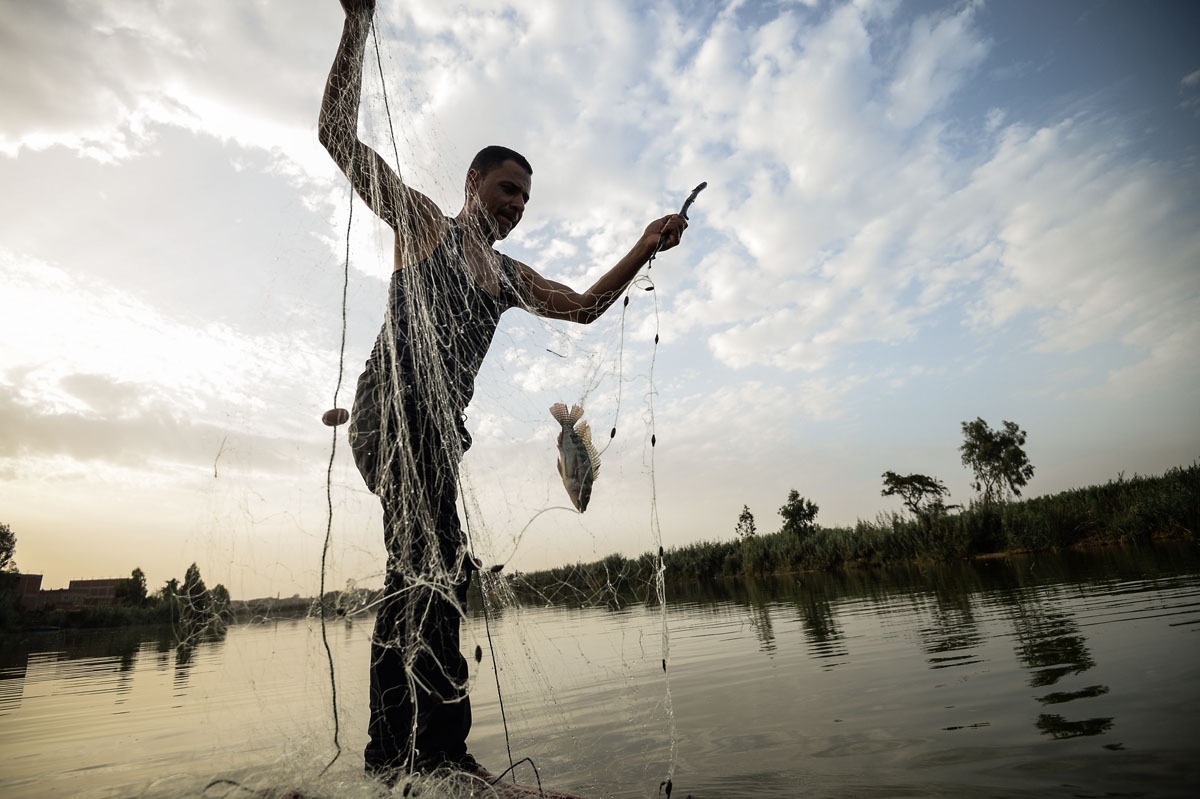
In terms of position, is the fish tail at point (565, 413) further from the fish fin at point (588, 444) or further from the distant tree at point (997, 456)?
the distant tree at point (997, 456)

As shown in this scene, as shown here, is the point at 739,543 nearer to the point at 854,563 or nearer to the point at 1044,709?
the point at 854,563

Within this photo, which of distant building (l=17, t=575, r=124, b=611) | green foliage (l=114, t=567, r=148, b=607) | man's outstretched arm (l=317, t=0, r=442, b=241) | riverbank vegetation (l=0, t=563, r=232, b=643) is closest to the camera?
man's outstretched arm (l=317, t=0, r=442, b=241)

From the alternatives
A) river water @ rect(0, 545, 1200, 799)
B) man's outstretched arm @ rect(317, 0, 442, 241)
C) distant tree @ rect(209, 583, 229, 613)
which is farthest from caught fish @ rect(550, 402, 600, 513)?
distant tree @ rect(209, 583, 229, 613)

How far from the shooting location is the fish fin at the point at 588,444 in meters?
3.31

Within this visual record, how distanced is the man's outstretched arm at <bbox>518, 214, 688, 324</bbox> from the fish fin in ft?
2.11

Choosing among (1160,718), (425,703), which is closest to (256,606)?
(425,703)

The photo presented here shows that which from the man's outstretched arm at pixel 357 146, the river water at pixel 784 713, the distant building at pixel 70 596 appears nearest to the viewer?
the river water at pixel 784 713

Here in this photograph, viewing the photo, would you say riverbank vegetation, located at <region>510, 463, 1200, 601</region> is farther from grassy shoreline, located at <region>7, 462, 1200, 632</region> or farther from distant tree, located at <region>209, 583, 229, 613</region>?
distant tree, located at <region>209, 583, 229, 613</region>

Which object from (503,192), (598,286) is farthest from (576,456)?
(503,192)

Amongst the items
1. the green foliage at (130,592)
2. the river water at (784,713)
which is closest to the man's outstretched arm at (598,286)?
the river water at (784,713)

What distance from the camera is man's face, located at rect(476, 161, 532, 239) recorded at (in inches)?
121

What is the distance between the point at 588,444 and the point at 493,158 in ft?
5.57

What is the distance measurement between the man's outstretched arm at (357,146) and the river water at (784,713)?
191 cm

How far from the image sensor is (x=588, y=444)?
11.2 feet
